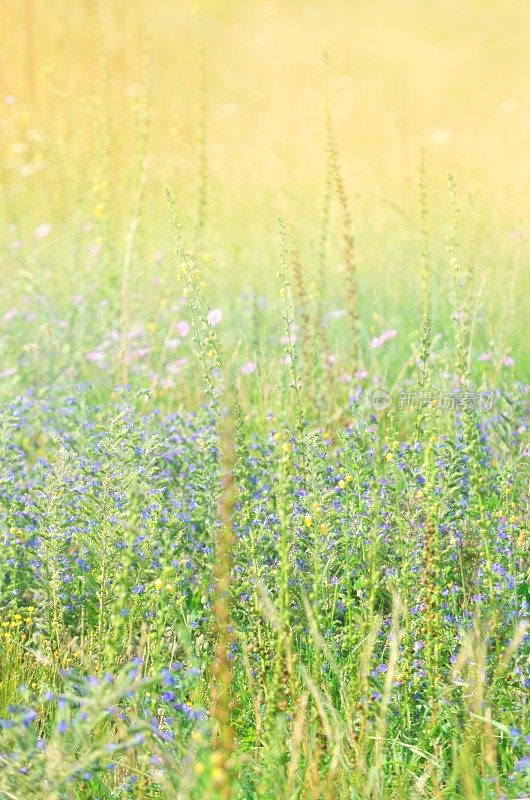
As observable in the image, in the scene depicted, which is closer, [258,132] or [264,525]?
[264,525]

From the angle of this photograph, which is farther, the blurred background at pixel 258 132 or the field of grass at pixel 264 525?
the blurred background at pixel 258 132

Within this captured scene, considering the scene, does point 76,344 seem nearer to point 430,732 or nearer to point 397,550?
point 397,550

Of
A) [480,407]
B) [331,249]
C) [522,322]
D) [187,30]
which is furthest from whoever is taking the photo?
[187,30]

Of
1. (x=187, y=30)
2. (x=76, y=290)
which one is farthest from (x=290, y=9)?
(x=76, y=290)

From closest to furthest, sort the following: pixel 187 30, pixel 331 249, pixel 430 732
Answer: pixel 430 732 → pixel 331 249 → pixel 187 30

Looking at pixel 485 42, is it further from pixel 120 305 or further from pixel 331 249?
pixel 120 305

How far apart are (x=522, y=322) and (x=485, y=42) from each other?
514 inches

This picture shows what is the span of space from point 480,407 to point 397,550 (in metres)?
0.73

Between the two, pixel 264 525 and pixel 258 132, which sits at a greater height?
pixel 264 525

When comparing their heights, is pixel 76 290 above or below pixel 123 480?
below

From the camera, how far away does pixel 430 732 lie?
184cm

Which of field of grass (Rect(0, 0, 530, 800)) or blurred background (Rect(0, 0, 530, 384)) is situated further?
blurred background (Rect(0, 0, 530, 384))

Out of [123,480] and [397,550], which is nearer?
[397,550]

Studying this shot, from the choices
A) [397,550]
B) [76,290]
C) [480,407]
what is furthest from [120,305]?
[397,550]
